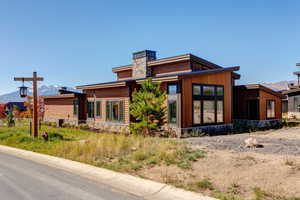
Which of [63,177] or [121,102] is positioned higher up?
[121,102]

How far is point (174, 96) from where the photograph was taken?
54.7 ft

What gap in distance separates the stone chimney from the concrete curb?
15221 mm

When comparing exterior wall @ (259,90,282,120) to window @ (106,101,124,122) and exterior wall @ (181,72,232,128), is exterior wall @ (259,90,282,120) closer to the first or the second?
exterior wall @ (181,72,232,128)

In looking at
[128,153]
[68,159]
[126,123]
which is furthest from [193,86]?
[68,159]

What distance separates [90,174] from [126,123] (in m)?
10.7

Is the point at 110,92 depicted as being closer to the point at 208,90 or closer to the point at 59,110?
the point at 208,90

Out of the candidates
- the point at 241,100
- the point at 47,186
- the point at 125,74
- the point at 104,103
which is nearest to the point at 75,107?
the point at 104,103

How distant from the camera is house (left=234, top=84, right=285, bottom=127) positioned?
70.6 ft

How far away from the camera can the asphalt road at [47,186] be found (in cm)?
617

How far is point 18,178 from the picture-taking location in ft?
25.8

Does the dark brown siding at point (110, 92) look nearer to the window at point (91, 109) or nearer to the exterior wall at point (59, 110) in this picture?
the window at point (91, 109)

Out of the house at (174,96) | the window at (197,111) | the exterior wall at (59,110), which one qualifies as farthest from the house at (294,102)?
the exterior wall at (59,110)

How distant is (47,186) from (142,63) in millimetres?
19054

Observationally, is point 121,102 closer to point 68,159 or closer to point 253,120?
point 68,159
